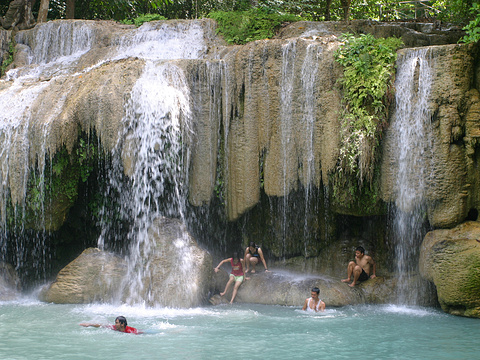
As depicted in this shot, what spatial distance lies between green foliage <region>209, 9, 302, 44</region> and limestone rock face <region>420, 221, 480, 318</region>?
825 centimetres

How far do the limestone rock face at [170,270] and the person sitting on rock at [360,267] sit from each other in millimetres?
3078

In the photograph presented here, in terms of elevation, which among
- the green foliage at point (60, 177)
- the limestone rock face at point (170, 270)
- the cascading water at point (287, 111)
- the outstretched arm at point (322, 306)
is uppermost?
the cascading water at point (287, 111)

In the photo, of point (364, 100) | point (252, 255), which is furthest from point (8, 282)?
point (364, 100)

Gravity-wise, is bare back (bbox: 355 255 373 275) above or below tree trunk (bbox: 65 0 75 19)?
below

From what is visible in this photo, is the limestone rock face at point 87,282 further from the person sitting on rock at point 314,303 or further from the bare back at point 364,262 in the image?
the bare back at point 364,262

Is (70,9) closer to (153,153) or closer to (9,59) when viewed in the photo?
(9,59)

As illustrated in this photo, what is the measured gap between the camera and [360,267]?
11.8 meters

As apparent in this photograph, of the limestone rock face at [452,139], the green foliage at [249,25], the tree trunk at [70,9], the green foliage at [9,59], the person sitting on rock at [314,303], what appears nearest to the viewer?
the person sitting on rock at [314,303]

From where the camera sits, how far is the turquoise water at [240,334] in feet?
24.5

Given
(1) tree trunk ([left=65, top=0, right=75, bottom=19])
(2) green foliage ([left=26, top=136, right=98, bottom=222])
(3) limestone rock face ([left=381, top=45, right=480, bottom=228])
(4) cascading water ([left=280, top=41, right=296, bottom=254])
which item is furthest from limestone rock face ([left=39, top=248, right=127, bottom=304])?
(1) tree trunk ([left=65, top=0, right=75, bottom=19])

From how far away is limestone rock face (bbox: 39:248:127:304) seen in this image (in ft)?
37.1

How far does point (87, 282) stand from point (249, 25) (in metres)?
8.82

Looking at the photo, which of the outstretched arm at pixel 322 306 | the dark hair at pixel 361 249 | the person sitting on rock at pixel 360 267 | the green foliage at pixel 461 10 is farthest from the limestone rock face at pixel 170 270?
the green foliage at pixel 461 10

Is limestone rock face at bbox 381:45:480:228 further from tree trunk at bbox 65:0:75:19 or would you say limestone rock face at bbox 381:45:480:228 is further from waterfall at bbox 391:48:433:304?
tree trunk at bbox 65:0:75:19
